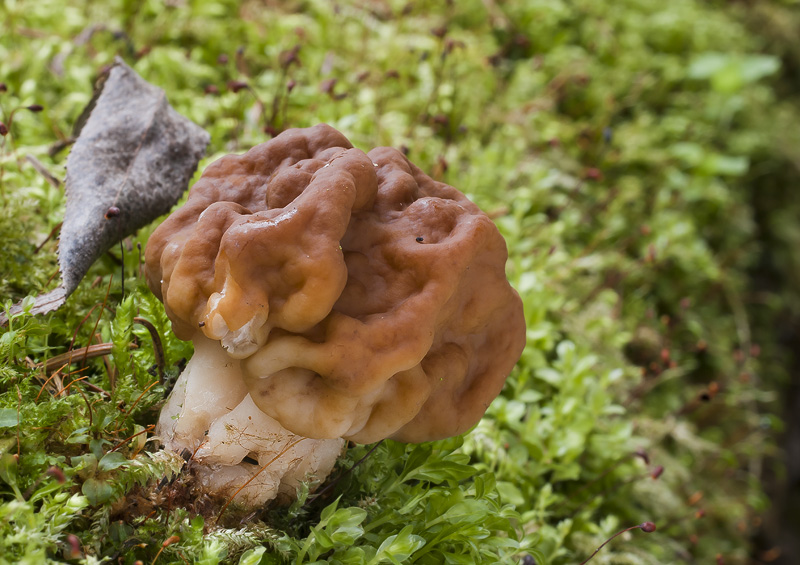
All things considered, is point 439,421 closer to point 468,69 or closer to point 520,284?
point 520,284

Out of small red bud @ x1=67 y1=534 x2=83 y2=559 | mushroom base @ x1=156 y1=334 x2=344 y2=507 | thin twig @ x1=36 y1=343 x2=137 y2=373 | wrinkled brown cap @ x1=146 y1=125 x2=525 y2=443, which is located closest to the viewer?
small red bud @ x1=67 y1=534 x2=83 y2=559

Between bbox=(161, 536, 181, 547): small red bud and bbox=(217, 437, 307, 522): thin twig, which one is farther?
bbox=(217, 437, 307, 522): thin twig

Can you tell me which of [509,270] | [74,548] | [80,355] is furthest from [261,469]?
[509,270]

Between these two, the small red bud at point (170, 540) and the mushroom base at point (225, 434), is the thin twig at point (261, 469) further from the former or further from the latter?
the small red bud at point (170, 540)

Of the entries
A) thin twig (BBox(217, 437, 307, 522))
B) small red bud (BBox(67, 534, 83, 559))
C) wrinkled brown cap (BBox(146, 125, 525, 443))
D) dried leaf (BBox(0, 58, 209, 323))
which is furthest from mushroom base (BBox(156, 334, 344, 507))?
dried leaf (BBox(0, 58, 209, 323))

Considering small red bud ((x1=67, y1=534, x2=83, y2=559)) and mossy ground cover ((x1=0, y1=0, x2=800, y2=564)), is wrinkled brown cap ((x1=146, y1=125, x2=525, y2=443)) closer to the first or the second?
mossy ground cover ((x1=0, y1=0, x2=800, y2=564))

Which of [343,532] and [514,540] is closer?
[343,532]

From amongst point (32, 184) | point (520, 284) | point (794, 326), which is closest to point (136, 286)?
point (32, 184)
